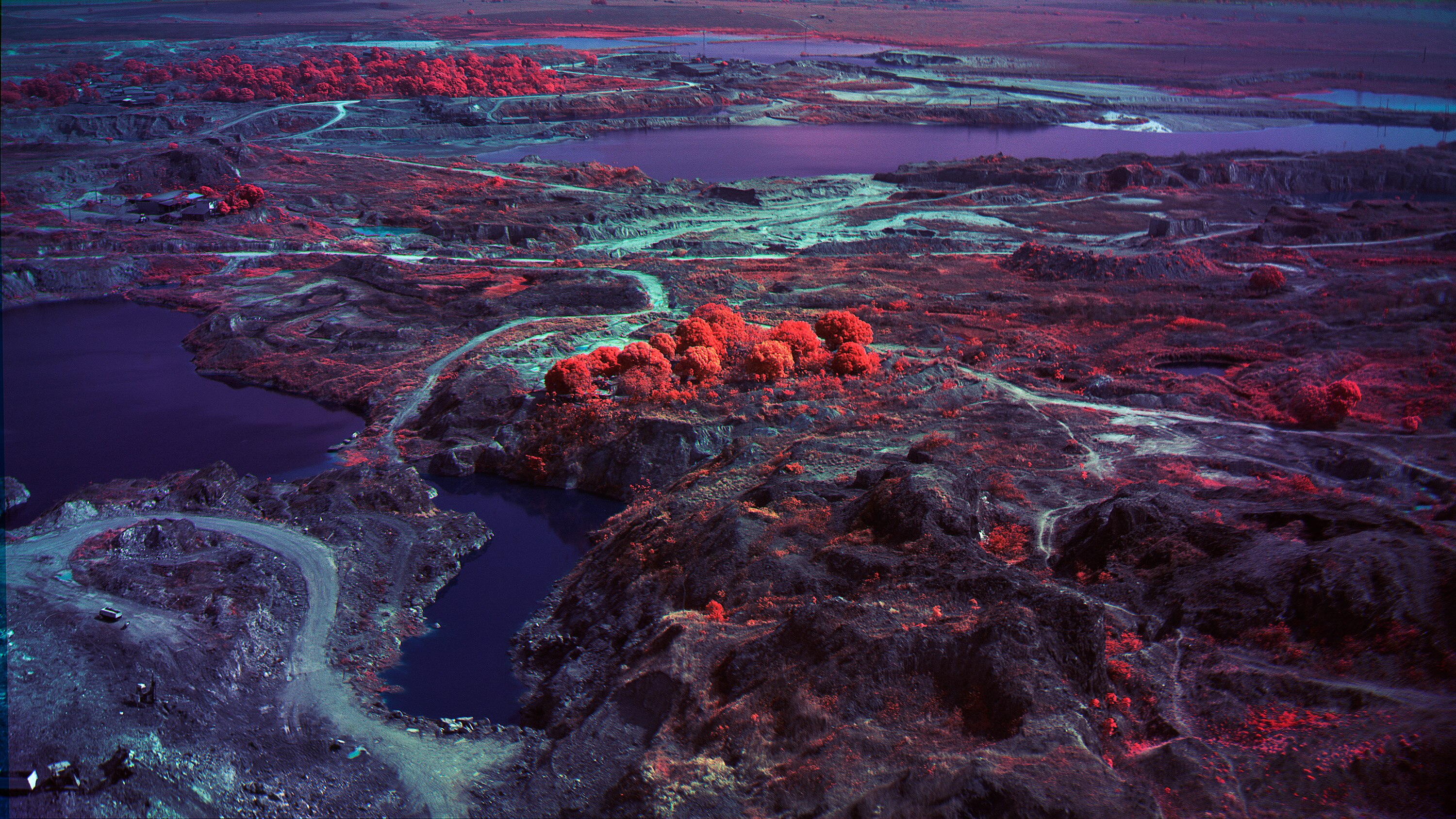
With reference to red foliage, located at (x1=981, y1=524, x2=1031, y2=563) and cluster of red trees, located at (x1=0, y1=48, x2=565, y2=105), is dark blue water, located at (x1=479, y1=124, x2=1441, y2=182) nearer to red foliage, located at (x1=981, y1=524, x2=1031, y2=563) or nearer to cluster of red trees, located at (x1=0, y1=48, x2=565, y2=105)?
cluster of red trees, located at (x1=0, y1=48, x2=565, y2=105)

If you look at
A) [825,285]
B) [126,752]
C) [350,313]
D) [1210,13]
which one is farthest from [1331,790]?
[1210,13]

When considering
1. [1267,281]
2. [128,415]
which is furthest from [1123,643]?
[128,415]

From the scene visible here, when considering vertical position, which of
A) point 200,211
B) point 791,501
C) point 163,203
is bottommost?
point 791,501

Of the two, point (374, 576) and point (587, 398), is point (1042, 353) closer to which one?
point (587, 398)

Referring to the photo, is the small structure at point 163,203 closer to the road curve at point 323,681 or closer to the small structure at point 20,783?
the road curve at point 323,681

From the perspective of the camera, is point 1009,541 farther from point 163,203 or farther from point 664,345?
point 163,203
